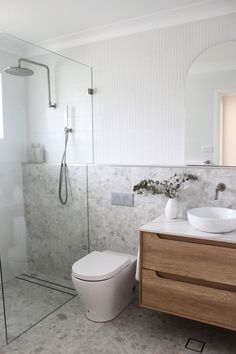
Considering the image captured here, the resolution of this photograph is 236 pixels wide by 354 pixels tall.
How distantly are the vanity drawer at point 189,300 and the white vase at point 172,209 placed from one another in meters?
0.46

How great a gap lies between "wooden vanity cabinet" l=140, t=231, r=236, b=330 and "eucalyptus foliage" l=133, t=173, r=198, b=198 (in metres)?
0.51

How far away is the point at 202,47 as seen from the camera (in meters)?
2.33

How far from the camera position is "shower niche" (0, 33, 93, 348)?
2.80 m

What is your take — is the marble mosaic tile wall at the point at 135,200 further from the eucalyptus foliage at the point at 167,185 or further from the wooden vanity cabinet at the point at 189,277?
the wooden vanity cabinet at the point at 189,277

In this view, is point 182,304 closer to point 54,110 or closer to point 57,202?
point 57,202

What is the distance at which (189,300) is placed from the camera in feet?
6.51

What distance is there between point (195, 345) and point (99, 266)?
852 mm

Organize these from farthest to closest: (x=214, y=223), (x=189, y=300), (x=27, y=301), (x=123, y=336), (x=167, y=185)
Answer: (x=27, y=301)
(x=167, y=185)
(x=123, y=336)
(x=189, y=300)
(x=214, y=223)

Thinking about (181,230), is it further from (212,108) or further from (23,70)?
(23,70)

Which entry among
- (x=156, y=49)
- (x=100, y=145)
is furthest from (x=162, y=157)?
(x=156, y=49)

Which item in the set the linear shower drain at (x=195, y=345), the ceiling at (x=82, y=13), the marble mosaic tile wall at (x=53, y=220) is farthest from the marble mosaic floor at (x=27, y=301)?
the ceiling at (x=82, y=13)

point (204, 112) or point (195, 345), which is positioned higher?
point (204, 112)

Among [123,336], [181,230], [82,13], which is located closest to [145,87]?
[82,13]

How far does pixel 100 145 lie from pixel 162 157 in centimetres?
64
